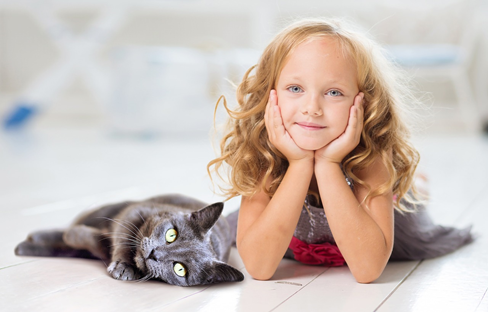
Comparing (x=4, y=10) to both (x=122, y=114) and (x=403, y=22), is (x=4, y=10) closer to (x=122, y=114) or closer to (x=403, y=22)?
(x=122, y=114)

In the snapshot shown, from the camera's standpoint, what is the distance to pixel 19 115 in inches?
156

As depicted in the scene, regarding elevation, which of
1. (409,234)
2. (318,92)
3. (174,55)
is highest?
(174,55)

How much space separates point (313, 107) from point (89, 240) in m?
0.53

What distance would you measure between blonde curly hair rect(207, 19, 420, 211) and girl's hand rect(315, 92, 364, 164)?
4 centimetres

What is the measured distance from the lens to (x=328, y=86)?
91cm

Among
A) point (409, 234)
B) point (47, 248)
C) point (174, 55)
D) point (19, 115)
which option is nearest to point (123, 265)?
point (47, 248)

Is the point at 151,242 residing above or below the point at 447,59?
below

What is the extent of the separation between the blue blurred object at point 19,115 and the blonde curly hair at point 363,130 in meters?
3.22

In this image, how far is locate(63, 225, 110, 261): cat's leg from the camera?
1.04 m

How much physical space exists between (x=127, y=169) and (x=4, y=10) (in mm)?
3450

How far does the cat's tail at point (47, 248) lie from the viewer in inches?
42.9

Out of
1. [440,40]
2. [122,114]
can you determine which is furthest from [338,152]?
[440,40]

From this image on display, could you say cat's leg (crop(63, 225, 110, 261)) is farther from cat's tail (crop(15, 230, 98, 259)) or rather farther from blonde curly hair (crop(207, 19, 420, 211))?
blonde curly hair (crop(207, 19, 420, 211))

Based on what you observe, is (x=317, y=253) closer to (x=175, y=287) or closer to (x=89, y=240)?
(x=175, y=287)
